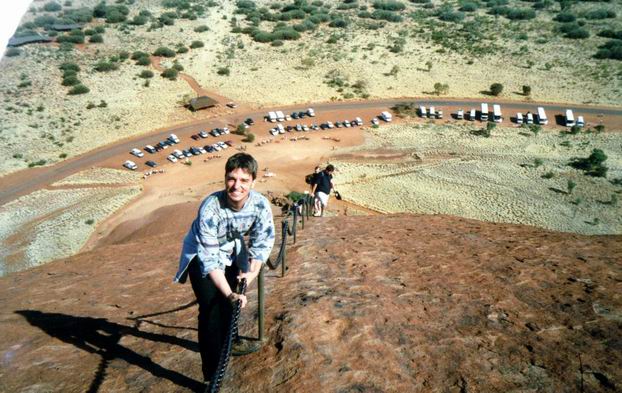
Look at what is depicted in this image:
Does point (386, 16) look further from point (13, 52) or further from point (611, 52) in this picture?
point (13, 52)

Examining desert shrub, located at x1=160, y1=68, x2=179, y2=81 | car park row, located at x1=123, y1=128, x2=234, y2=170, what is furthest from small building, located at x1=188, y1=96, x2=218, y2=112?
desert shrub, located at x1=160, y1=68, x2=179, y2=81

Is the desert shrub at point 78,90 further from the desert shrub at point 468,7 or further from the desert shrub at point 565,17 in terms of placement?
the desert shrub at point 565,17

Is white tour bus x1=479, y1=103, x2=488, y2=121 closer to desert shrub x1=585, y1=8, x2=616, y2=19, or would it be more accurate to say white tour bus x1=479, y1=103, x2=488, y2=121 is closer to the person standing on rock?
desert shrub x1=585, y1=8, x2=616, y2=19

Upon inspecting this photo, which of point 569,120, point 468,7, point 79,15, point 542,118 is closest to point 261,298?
point 542,118

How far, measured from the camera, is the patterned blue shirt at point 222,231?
4152mm

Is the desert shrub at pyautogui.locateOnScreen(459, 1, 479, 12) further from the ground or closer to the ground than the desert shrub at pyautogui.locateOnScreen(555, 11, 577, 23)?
further from the ground

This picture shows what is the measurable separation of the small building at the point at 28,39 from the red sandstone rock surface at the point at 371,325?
55517 mm

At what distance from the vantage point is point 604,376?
4.59m

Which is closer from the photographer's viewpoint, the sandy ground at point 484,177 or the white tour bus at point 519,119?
the sandy ground at point 484,177

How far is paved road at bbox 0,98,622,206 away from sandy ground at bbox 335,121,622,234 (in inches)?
224

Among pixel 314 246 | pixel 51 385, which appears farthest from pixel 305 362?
pixel 314 246

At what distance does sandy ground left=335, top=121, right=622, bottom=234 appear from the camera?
80.2 feet

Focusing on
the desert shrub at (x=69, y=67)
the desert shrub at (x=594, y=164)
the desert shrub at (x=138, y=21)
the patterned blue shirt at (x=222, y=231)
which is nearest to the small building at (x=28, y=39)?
the desert shrub at (x=69, y=67)

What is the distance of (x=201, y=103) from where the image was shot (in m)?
39.6
